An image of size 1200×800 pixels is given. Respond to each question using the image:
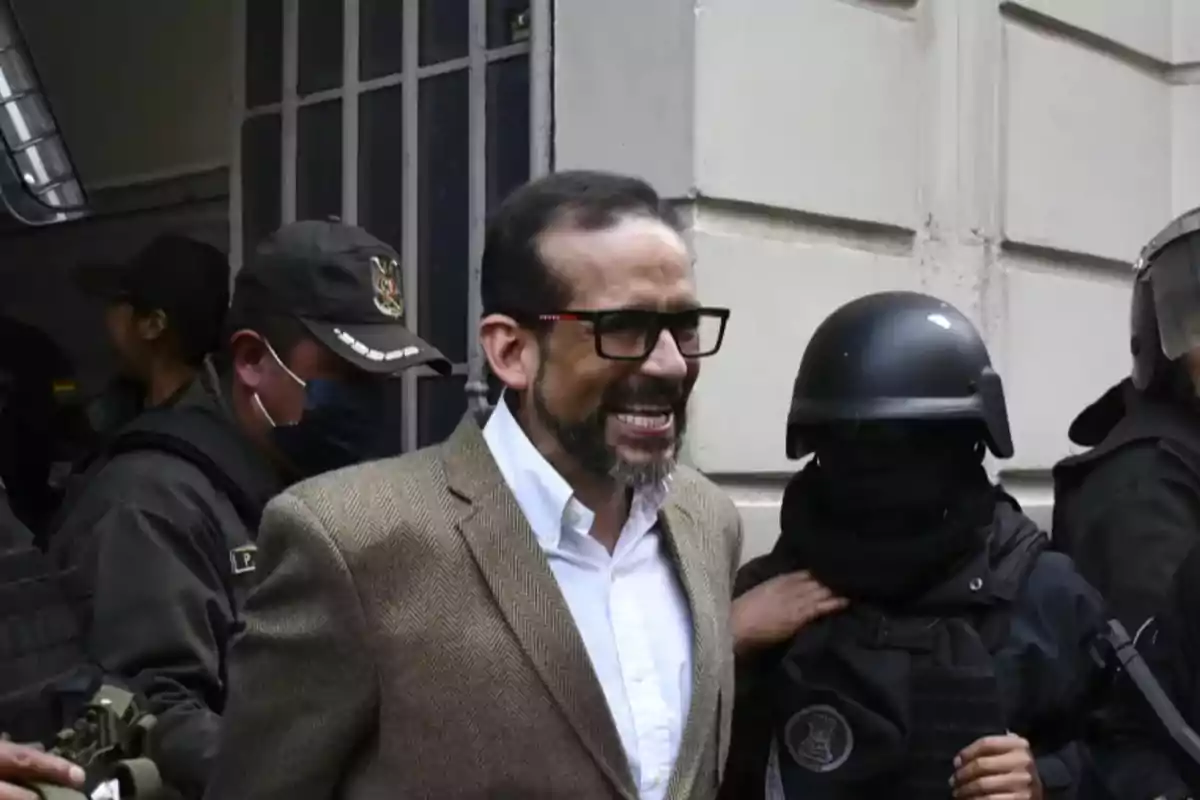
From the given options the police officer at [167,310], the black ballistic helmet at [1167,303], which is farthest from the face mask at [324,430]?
the black ballistic helmet at [1167,303]

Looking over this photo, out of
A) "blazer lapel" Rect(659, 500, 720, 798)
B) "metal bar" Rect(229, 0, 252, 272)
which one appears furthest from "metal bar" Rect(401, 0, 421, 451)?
"blazer lapel" Rect(659, 500, 720, 798)

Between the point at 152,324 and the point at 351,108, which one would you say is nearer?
the point at 152,324

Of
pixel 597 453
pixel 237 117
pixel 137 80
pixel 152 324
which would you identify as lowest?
pixel 597 453

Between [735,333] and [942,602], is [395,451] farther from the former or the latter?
[942,602]

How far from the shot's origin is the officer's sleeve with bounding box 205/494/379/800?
1588 millimetres

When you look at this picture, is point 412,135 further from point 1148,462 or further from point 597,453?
point 597,453

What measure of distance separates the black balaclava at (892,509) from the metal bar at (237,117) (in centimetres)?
225

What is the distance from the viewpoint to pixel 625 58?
3100 mm

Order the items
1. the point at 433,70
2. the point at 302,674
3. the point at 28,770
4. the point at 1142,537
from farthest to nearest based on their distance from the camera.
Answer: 1. the point at 433,70
2. the point at 1142,537
3. the point at 28,770
4. the point at 302,674

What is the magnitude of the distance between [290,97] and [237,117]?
0.78 feet

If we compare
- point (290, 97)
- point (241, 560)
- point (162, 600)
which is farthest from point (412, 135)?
point (162, 600)

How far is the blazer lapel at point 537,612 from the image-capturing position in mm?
1619

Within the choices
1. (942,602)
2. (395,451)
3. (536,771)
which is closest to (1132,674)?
(942,602)

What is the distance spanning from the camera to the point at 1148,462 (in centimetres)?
257
